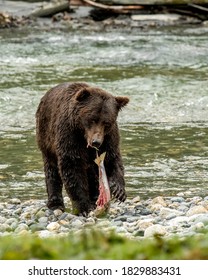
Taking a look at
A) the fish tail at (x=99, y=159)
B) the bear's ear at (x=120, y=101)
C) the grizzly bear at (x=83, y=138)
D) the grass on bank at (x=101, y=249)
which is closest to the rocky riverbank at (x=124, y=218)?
the grizzly bear at (x=83, y=138)

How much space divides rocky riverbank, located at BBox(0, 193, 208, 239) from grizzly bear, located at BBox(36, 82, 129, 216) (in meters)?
0.25

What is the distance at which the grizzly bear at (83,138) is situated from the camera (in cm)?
838

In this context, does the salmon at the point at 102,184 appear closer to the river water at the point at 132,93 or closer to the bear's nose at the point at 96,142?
the bear's nose at the point at 96,142

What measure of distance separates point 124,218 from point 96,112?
1017mm

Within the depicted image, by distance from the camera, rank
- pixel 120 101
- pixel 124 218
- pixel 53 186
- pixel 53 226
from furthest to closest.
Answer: pixel 53 186, pixel 120 101, pixel 124 218, pixel 53 226

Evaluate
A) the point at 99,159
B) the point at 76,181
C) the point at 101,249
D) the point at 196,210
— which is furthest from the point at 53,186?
the point at 101,249

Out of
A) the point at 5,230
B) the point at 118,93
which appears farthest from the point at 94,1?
the point at 5,230

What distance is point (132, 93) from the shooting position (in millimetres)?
17438

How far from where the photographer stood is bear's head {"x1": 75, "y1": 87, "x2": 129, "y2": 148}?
326 inches

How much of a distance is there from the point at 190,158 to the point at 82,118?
13.0ft

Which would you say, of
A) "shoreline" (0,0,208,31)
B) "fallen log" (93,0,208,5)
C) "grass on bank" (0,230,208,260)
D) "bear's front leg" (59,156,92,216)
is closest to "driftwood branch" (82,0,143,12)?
"fallen log" (93,0,208,5)

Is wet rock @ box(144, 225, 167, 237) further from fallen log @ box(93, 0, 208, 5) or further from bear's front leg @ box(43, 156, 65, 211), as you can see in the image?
fallen log @ box(93, 0, 208, 5)

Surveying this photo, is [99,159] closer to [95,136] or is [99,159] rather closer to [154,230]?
[95,136]
